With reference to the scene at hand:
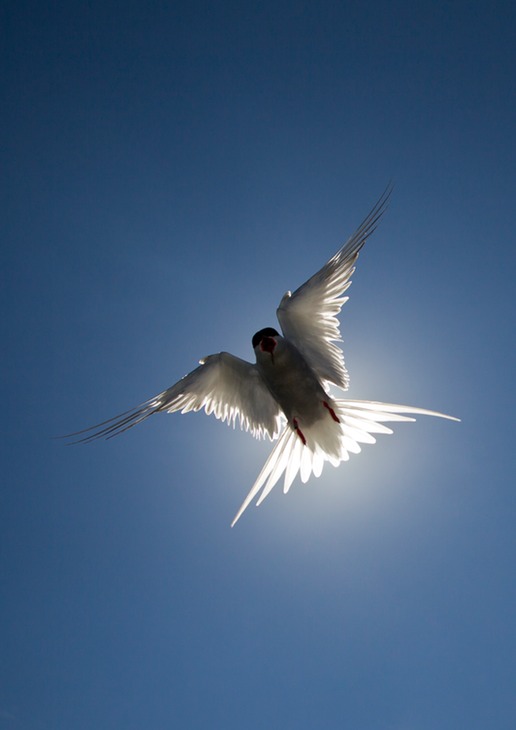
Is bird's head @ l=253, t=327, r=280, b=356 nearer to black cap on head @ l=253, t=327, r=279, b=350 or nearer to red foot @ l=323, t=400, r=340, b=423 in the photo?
black cap on head @ l=253, t=327, r=279, b=350

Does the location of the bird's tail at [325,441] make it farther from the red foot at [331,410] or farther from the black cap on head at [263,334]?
the black cap on head at [263,334]

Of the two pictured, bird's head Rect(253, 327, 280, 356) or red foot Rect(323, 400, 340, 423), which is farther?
red foot Rect(323, 400, 340, 423)

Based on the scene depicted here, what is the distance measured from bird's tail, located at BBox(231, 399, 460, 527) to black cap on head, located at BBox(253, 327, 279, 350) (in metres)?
1.13

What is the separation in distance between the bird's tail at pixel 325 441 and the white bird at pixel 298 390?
Answer: 1cm

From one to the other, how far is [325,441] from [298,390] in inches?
33.5

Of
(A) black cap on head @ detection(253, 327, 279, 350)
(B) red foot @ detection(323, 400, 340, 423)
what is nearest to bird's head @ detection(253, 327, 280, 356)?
(A) black cap on head @ detection(253, 327, 279, 350)

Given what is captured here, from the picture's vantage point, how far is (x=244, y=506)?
6.06m

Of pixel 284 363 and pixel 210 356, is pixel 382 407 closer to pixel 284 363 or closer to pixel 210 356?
pixel 284 363

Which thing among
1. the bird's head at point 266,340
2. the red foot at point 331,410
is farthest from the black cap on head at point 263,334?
the red foot at point 331,410

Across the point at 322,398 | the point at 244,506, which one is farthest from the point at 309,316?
the point at 244,506

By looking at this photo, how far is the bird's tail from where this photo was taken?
272 inches

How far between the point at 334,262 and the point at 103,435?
3381 mm

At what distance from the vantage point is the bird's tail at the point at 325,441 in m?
6.92

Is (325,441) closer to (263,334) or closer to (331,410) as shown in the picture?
(331,410)
